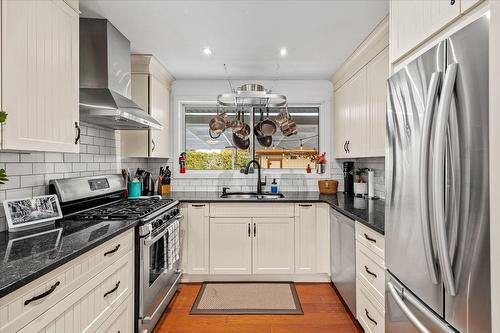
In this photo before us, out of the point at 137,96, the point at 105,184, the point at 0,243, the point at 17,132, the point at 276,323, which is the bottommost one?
the point at 276,323

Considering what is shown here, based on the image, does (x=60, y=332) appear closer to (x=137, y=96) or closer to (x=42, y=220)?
(x=42, y=220)

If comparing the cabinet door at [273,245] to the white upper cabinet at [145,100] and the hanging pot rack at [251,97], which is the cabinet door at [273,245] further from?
the white upper cabinet at [145,100]

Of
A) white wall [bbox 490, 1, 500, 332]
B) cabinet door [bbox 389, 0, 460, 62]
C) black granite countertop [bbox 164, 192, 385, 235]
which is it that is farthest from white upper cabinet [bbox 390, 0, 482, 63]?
black granite countertop [bbox 164, 192, 385, 235]

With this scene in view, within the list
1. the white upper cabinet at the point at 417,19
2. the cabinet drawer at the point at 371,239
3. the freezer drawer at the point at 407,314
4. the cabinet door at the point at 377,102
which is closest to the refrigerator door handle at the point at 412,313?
the freezer drawer at the point at 407,314

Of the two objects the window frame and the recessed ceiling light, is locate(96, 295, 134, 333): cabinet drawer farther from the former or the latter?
the recessed ceiling light

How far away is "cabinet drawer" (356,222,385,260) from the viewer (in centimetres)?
187

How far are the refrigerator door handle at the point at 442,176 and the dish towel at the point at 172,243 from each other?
2.12 meters

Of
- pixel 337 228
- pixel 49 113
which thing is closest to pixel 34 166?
pixel 49 113

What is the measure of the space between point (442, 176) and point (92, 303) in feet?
5.55

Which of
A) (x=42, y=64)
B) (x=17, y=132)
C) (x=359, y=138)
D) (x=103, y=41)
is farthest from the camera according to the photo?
(x=359, y=138)

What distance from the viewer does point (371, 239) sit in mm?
2018

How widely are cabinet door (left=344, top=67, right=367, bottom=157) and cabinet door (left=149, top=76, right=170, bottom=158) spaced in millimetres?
2104

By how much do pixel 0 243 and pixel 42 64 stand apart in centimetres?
94

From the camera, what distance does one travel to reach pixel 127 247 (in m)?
1.99
